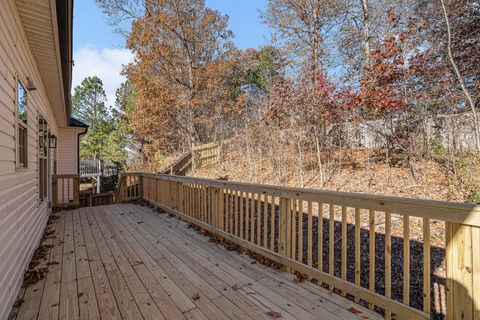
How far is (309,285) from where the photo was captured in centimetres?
259

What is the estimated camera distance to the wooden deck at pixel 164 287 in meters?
2.15

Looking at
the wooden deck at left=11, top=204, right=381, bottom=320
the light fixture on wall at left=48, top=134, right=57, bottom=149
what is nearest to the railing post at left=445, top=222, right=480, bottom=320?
the wooden deck at left=11, top=204, right=381, bottom=320

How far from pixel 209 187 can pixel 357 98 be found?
4.41 m

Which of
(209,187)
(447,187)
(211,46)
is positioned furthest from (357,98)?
Result: (211,46)

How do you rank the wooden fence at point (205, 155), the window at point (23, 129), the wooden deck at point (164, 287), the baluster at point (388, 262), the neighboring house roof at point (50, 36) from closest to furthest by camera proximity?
the baluster at point (388, 262) → the wooden deck at point (164, 287) → the neighboring house roof at point (50, 36) → the window at point (23, 129) → the wooden fence at point (205, 155)

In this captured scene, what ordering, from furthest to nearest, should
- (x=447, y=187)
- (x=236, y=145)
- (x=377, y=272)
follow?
(x=236, y=145), (x=447, y=187), (x=377, y=272)

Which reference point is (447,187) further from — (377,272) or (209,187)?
(209,187)

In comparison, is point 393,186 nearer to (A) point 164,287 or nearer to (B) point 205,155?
(A) point 164,287

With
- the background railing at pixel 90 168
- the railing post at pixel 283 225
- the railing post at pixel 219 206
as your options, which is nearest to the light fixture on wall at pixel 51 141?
the railing post at pixel 219 206

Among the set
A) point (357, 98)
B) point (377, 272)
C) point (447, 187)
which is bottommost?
point (377, 272)

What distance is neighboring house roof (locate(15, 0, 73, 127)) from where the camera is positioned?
275 centimetres

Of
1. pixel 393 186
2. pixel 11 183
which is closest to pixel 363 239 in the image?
pixel 393 186

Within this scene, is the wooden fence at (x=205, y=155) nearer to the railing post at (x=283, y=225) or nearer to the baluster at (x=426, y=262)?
the railing post at (x=283, y=225)

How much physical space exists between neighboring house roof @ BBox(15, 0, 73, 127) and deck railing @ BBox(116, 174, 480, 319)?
2.66m
